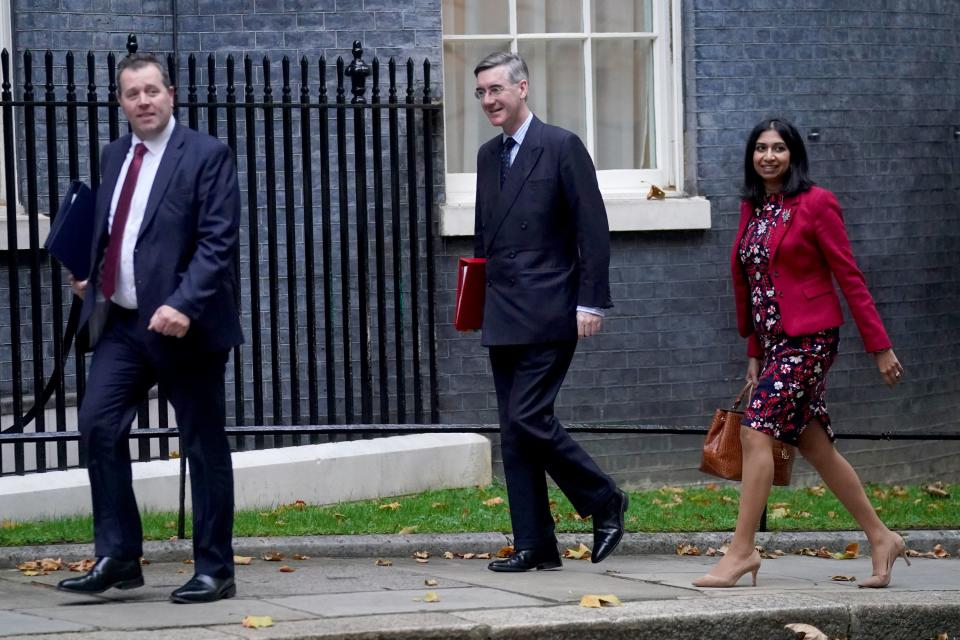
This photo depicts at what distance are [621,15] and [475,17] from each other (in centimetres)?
90

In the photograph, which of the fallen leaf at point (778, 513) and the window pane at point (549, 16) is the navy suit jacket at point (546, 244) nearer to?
the fallen leaf at point (778, 513)

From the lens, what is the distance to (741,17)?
9633 millimetres

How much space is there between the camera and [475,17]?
31.4 feet

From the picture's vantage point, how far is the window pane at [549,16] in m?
9.66

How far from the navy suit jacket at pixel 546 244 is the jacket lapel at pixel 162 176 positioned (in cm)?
134

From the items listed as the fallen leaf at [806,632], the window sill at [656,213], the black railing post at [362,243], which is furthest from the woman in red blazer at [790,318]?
the window sill at [656,213]

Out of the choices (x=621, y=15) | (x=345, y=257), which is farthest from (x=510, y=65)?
(x=621, y=15)

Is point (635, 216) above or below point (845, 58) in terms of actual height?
below

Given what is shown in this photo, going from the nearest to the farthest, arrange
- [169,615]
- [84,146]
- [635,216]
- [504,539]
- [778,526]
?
[169,615]
[504,539]
[778,526]
[84,146]
[635,216]

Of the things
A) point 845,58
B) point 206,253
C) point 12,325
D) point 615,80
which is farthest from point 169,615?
point 845,58

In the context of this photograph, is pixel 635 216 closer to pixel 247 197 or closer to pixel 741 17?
pixel 741 17

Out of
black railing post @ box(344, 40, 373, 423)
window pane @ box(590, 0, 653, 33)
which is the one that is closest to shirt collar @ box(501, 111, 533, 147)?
black railing post @ box(344, 40, 373, 423)

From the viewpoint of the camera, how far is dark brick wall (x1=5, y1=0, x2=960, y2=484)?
909 cm

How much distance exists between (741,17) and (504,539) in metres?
4.04
